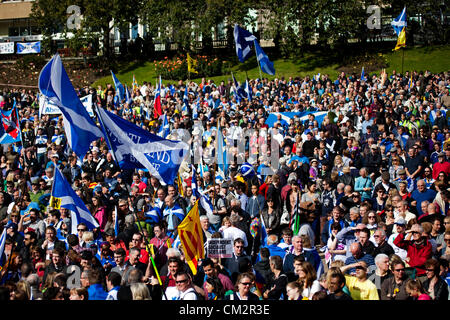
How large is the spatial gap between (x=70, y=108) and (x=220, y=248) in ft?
11.4

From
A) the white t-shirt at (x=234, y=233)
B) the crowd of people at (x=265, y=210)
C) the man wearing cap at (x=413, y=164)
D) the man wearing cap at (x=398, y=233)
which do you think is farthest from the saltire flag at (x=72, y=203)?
the man wearing cap at (x=413, y=164)

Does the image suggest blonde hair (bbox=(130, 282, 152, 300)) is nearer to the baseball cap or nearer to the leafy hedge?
the baseball cap

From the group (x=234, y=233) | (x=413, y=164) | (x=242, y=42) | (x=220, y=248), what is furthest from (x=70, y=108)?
(x=242, y=42)

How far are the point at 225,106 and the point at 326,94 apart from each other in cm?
339

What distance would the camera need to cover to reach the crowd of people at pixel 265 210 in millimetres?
7160

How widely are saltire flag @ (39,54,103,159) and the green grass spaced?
23.8 meters

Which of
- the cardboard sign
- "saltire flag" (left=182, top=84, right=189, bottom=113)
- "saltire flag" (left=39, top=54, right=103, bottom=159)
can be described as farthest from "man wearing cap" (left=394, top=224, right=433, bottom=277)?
"saltire flag" (left=182, top=84, right=189, bottom=113)

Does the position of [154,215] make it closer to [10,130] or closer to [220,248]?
[220,248]

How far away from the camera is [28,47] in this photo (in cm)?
4338

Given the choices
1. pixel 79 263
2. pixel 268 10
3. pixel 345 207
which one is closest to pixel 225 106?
pixel 345 207

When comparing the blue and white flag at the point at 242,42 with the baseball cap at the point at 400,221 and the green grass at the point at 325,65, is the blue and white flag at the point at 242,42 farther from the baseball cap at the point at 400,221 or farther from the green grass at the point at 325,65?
the baseball cap at the point at 400,221

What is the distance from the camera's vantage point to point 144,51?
43469 millimetres
